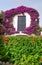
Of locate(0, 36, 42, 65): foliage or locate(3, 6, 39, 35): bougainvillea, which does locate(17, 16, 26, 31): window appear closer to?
locate(3, 6, 39, 35): bougainvillea

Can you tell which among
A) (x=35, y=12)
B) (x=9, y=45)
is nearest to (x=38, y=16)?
(x=35, y=12)

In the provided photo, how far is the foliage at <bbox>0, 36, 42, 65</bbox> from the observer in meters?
11.0

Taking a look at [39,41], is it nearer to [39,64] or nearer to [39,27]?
[39,64]

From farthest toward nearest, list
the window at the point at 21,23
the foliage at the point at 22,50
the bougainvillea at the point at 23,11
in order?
1. the window at the point at 21,23
2. the bougainvillea at the point at 23,11
3. the foliage at the point at 22,50

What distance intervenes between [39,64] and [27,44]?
3.18 ft

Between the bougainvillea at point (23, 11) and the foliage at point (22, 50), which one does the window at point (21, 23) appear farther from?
the foliage at point (22, 50)

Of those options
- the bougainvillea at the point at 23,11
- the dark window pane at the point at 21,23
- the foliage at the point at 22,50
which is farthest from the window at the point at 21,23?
the foliage at the point at 22,50

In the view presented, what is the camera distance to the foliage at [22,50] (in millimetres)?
11008

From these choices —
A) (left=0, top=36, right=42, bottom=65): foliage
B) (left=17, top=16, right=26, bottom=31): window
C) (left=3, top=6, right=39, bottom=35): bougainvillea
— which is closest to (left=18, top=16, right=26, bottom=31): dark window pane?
(left=17, top=16, right=26, bottom=31): window

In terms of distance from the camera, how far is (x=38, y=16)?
101 feet

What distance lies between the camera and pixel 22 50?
37.4ft

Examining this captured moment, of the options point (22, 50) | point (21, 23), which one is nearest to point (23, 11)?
point (21, 23)

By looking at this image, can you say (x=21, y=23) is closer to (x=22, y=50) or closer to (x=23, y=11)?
(x=23, y=11)

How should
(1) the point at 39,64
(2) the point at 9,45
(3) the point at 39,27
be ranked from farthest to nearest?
(3) the point at 39,27, (2) the point at 9,45, (1) the point at 39,64
